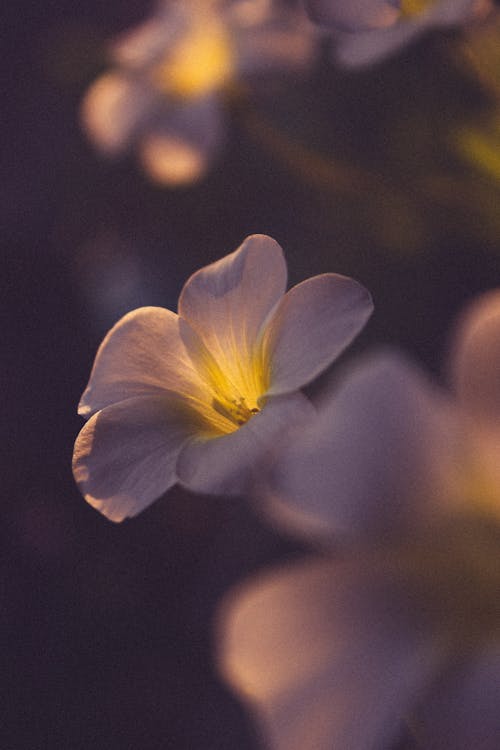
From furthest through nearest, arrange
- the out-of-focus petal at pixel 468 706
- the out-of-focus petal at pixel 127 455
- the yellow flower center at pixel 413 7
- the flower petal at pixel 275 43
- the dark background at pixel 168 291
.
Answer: the dark background at pixel 168 291
the flower petal at pixel 275 43
the yellow flower center at pixel 413 7
the out-of-focus petal at pixel 127 455
the out-of-focus petal at pixel 468 706

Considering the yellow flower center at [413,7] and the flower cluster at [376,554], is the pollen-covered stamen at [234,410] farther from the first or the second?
the yellow flower center at [413,7]

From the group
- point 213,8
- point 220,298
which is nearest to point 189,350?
point 220,298

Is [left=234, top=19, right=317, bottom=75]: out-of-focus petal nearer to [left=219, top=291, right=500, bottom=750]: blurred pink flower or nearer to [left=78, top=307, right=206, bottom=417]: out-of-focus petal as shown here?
[left=78, top=307, right=206, bottom=417]: out-of-focus petal

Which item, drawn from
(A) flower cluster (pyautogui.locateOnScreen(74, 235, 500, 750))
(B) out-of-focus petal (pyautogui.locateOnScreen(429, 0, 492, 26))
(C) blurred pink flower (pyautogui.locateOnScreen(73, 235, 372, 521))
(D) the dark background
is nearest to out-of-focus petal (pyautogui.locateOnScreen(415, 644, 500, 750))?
(A) flower cluster (pyautogui.locateOnScreen(74, 235, 500, 750))

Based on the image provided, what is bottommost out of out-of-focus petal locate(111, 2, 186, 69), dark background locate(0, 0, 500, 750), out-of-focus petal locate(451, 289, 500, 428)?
dark background locate(0, 0, 500, 750)

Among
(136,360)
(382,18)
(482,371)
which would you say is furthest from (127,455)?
(382,18)

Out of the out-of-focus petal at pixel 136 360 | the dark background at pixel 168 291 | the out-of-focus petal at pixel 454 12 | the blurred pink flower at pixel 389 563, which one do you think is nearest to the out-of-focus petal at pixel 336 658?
the blurred pink flower at pixel 389 563
